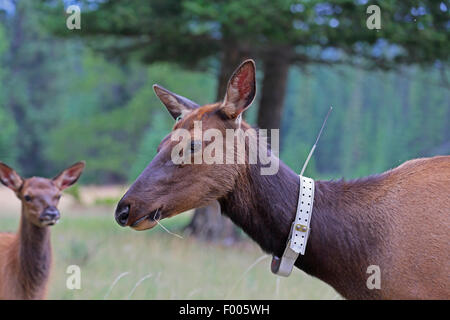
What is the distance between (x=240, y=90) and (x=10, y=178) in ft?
10.8

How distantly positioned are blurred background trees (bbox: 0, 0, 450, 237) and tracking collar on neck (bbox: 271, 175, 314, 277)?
128cm

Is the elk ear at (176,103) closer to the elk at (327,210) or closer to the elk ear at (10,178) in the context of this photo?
the elk at (327,210)

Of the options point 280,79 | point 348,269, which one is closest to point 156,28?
point 280,79

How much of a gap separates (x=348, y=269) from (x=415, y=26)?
5391 mm

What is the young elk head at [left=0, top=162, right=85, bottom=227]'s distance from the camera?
5113 mm

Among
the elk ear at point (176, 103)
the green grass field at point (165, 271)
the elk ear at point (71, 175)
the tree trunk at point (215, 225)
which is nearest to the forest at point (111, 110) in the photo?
the tree trunk at point (215, 225)

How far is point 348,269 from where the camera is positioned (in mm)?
3213

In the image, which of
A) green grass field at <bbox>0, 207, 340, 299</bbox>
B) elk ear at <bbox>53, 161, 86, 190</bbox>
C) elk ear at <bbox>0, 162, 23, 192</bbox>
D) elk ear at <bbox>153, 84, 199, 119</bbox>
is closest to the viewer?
elk ear at <bbox>153, 84, 199, 119</bbox>

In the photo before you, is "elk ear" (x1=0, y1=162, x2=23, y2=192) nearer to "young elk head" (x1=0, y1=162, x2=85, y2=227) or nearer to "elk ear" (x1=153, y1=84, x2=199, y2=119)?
"young elk head" (x1=0, y1=162, x2=85, y2=227)

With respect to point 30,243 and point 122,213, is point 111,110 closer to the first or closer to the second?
point 30,243

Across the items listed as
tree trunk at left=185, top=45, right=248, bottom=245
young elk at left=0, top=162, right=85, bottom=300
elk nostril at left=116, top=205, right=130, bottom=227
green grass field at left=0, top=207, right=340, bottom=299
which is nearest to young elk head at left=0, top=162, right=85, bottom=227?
young elk at left=0, top=162, right=85, bottom=300

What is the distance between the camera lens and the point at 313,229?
3.23m

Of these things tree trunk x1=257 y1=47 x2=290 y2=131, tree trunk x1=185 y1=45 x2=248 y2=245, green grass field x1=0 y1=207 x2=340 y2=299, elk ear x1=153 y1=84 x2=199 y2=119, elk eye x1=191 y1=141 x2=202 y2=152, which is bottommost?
green grass field x1=0 y1=207 x2=340 y2=299

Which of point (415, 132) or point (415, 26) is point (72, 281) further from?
point (415, 132)
